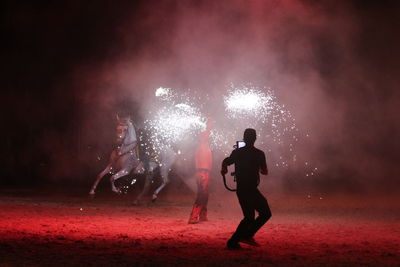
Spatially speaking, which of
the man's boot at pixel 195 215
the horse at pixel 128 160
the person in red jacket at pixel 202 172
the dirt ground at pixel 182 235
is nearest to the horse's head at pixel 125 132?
the horse at pixel 128 160

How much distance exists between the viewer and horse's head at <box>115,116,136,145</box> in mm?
18109

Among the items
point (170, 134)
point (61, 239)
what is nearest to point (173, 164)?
point (170, 134)

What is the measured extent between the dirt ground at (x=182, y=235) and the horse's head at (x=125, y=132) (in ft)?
6.19

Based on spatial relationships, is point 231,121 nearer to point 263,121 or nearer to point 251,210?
point 263,121

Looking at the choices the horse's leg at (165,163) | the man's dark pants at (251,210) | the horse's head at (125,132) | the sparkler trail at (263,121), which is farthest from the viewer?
the sparkler trail at (263,121)

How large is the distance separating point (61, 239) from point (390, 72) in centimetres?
2092

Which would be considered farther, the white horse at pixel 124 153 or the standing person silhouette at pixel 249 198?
the white horse at pixel 124 153

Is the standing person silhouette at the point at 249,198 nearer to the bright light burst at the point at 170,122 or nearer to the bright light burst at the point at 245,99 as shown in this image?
the bright light burst at the point at 170,122

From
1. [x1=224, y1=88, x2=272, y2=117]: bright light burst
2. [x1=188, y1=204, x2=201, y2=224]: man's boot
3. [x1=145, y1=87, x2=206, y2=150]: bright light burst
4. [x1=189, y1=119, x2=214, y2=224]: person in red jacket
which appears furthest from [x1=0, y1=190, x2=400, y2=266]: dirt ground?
[x1=224, y1=88, x2=272, y2=117]: bright light burst

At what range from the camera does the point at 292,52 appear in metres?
23.2

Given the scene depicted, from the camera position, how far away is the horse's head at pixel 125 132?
59.4 ft

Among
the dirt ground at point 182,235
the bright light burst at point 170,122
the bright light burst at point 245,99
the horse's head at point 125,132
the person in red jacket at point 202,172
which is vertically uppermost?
the bright light burst at point 245,99

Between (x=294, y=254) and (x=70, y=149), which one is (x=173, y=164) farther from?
(x=70, y=149)

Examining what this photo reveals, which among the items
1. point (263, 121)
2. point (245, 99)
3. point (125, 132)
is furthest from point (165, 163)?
point (263, 121)
